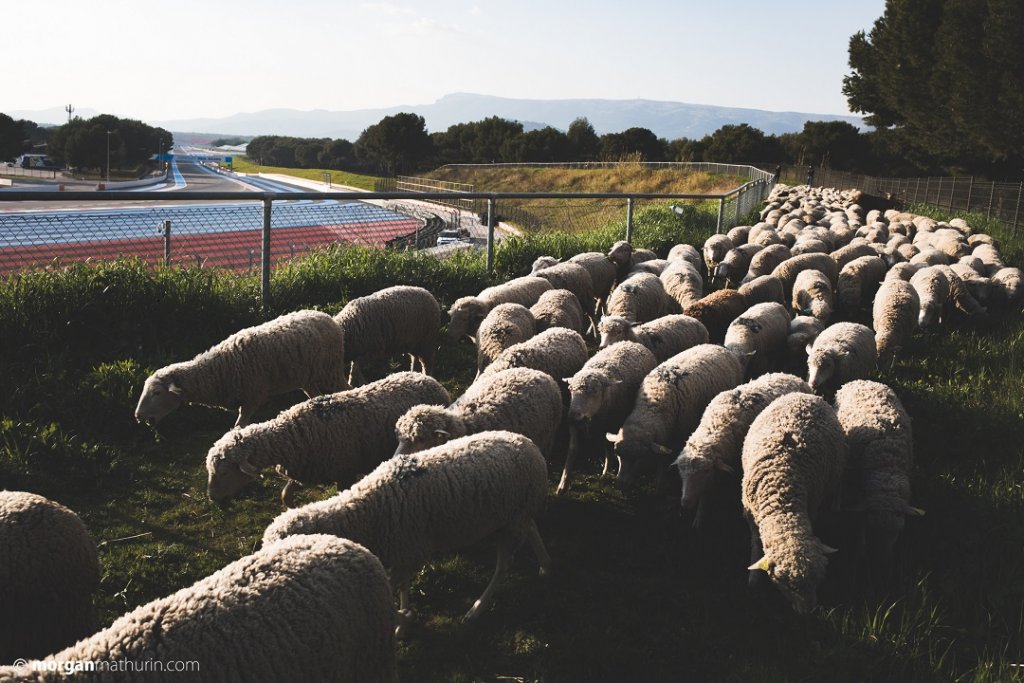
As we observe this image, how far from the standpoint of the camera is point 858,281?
10.0m

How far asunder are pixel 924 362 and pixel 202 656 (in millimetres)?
7438

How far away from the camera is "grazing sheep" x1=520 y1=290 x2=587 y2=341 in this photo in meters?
7.25

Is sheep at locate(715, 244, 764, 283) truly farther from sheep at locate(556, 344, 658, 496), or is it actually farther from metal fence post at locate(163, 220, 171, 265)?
metal fence post at locate(163, 220, 171, 265)

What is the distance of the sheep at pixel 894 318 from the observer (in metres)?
7.76

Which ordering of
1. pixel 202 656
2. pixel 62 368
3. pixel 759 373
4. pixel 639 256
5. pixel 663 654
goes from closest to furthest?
pixel 202 656, pixel 663 654, pixel 62 368, pixel 759 373, pixel 639 256

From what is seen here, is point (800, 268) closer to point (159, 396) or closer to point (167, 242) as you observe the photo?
point (167, 242)

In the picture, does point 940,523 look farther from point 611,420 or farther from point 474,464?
point 474,464

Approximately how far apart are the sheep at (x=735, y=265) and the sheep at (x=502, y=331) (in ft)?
16.7

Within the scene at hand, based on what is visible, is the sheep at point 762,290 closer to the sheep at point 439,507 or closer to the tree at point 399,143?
the sheep at point 439,507

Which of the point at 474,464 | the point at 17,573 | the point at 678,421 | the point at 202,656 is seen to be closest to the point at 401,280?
the point at 678,421

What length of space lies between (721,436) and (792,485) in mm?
757

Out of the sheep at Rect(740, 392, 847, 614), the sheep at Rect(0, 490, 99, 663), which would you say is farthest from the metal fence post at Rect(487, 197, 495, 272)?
the sheep at Rect(0, 490, 99, 663)

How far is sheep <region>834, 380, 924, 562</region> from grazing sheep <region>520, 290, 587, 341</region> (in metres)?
2.69

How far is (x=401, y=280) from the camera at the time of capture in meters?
9.05
